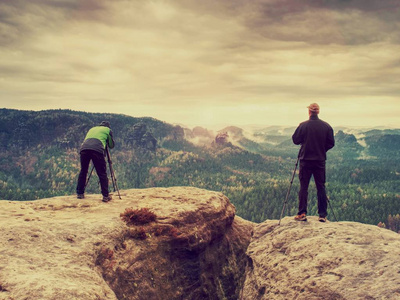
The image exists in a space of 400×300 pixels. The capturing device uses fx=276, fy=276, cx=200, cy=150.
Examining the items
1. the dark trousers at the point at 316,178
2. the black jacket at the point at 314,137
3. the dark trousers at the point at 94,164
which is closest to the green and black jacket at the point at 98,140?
the dark trousers at the point at 94,164

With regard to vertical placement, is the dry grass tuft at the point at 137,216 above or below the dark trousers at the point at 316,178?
below

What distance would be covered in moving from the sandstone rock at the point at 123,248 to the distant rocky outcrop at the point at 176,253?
46mm

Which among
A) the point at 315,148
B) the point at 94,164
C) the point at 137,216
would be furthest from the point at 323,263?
the point at 94,164

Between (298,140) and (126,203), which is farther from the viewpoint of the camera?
(126,203)

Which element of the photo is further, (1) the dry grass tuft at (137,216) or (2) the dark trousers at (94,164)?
(2) the dark trousers at (94,164)

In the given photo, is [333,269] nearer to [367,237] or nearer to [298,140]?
[367,237]

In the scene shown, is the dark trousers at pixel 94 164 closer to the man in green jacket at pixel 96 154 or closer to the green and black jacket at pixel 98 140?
the man in green jacket at pixel 96 154

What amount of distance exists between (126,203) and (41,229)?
632cm

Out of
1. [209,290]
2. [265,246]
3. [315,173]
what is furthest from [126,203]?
[315,173]

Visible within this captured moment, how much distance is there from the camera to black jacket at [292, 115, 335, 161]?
16.0 m

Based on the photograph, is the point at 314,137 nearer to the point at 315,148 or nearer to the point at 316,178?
the point at 315,148

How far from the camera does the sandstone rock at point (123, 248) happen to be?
372 inches

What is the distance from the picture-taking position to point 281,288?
13047mm

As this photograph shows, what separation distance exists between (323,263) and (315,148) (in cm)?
637
